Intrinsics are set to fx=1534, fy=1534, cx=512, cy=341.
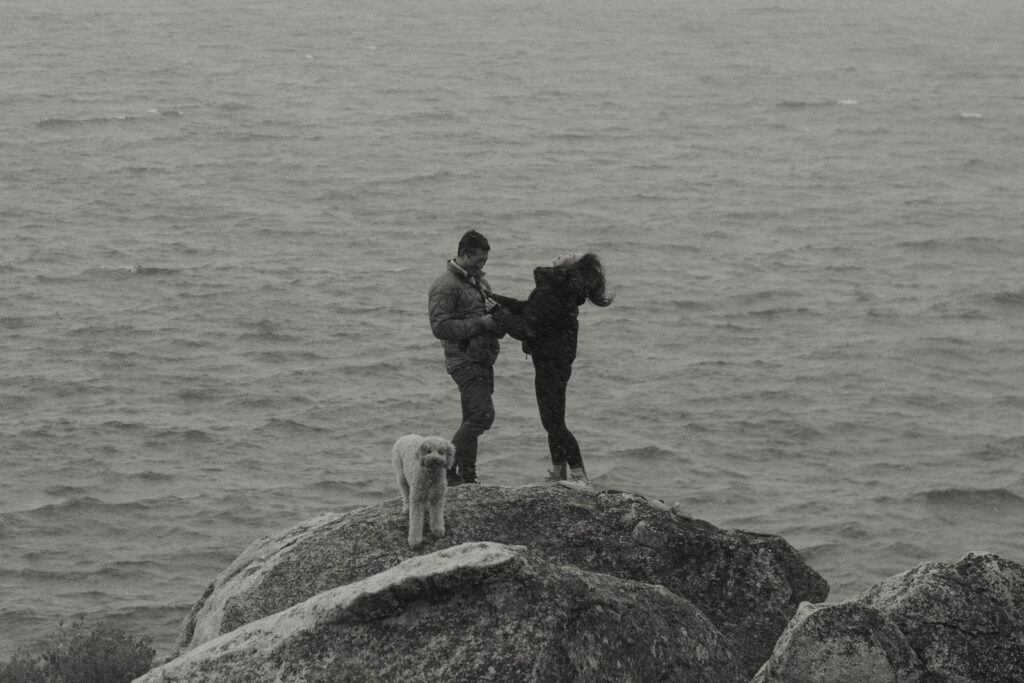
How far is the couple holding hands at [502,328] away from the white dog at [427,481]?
5.54 ft

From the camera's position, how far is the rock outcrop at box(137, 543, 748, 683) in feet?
32.8

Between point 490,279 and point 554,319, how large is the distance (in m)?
39.5

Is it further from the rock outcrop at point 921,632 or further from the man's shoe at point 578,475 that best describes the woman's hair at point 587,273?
the rock outcrop at point 921,632

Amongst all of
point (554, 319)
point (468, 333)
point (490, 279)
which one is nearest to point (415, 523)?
point (468, 333)

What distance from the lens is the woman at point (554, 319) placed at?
45.4 ft

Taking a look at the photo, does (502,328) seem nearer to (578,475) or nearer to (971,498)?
(578,475)

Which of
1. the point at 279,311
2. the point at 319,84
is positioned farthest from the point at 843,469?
the point at 319,84

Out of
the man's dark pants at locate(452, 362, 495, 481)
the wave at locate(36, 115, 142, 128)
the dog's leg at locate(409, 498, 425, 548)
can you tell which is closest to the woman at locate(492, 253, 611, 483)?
the man's dark pants at locate(452, 362, 495, 481)

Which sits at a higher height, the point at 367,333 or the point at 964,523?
the point at 367,333

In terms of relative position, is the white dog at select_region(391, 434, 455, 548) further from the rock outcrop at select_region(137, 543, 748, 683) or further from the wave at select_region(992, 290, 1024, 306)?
the wave at select_region(992, 290, 1024, 306)

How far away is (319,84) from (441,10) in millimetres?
29200

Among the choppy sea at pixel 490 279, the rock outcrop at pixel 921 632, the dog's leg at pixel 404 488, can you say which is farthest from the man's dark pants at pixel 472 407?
the choppy sea at pixel 490 279

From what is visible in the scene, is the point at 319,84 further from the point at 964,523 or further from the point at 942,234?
the point at 964,523

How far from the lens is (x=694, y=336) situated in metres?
51.2
